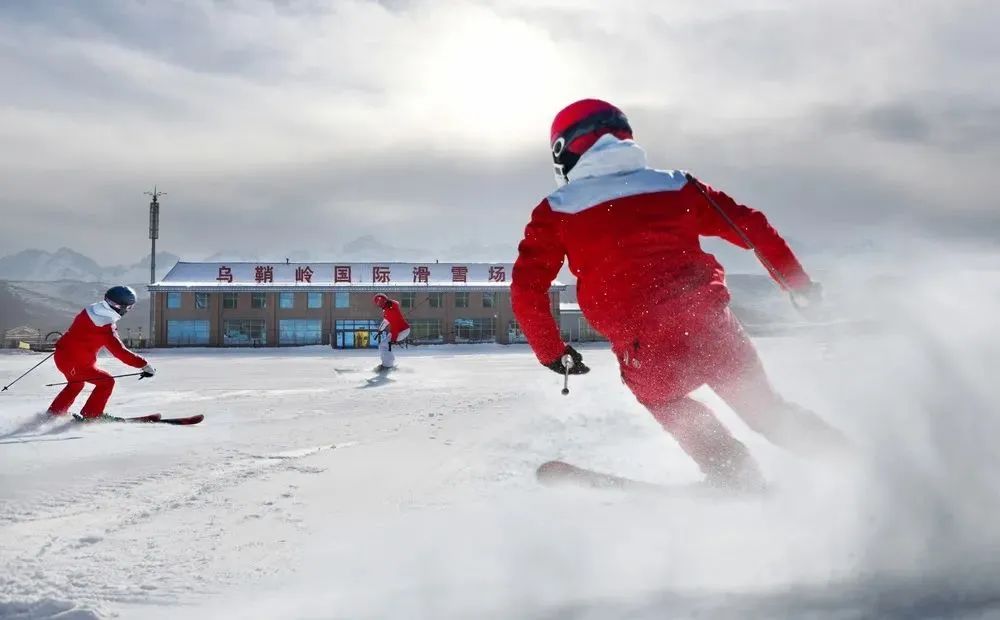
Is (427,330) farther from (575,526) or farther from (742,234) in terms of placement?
(742,234)

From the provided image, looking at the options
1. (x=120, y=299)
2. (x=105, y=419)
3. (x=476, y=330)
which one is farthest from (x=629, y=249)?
(x=476, y=330)

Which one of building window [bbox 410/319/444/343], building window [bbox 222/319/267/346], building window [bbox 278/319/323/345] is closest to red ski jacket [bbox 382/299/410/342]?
building window [bbox 410/319/444/343]

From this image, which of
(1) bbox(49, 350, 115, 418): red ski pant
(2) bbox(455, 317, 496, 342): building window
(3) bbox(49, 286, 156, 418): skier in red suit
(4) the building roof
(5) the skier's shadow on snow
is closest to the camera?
(1) bbox(49, 350, 115, 418): red ski pant

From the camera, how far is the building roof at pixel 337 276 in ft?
Result: 150

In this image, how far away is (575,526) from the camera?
2.70 metres

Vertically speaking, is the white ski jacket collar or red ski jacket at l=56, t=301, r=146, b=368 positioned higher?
the white ski jacket collar

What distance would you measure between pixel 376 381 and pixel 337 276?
3699 centimetres

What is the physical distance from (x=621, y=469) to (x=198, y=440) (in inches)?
152

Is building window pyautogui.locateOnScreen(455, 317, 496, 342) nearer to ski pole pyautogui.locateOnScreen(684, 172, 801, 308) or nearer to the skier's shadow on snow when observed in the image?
the skier's shadow on snow

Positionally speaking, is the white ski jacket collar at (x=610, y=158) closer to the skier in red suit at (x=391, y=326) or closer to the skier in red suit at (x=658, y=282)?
the skier in red suit at (x=658, y=282)

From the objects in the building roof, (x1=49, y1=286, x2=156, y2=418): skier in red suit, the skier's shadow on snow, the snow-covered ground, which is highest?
the building roof

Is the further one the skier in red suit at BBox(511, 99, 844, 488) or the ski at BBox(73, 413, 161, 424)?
the ski at BBox(73, 413, 161, 424)

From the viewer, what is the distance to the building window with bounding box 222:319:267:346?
4519cm

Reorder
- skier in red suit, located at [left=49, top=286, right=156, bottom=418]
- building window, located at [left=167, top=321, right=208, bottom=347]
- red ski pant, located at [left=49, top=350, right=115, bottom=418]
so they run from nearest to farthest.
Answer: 1. red ski pant, located at [left=49, top=350, right=115, bottom=418]
2. skier in red suit, located at [left=49, top=286, right=156, bottom=418]
3. building window, located at [left=167, top=321, right=208, bottom=347]
